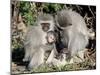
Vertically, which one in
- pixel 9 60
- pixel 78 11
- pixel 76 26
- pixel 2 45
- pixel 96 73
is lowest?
pixel 96 73

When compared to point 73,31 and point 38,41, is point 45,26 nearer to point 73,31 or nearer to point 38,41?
point 38,41

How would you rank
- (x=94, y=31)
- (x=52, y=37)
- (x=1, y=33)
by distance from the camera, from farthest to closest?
(x=94, y=31)
(x=52, y=37)
(x=1, y=33)

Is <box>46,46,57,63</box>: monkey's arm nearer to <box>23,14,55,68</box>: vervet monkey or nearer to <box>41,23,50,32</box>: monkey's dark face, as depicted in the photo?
<box>23,14,55,68</box>: vervet monkey

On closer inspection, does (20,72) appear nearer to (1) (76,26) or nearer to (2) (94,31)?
(1) (76,26)

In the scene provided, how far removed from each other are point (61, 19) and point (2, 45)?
2.01 ft

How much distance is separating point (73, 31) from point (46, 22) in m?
0.29

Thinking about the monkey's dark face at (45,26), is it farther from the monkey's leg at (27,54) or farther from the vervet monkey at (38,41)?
the monkey's leg at (27,54)

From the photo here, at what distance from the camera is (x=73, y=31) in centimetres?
206

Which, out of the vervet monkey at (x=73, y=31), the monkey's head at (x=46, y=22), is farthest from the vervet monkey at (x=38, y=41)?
the vervet monkey at (x=73, y=31)

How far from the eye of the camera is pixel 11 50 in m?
1.85

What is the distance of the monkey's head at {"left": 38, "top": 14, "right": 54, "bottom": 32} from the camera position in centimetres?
196

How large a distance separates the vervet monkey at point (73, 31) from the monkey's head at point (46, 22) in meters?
0.07

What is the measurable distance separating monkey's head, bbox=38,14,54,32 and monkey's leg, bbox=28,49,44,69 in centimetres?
22

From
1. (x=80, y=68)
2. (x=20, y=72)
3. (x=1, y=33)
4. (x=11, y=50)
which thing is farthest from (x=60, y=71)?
(x=1, y=33)
